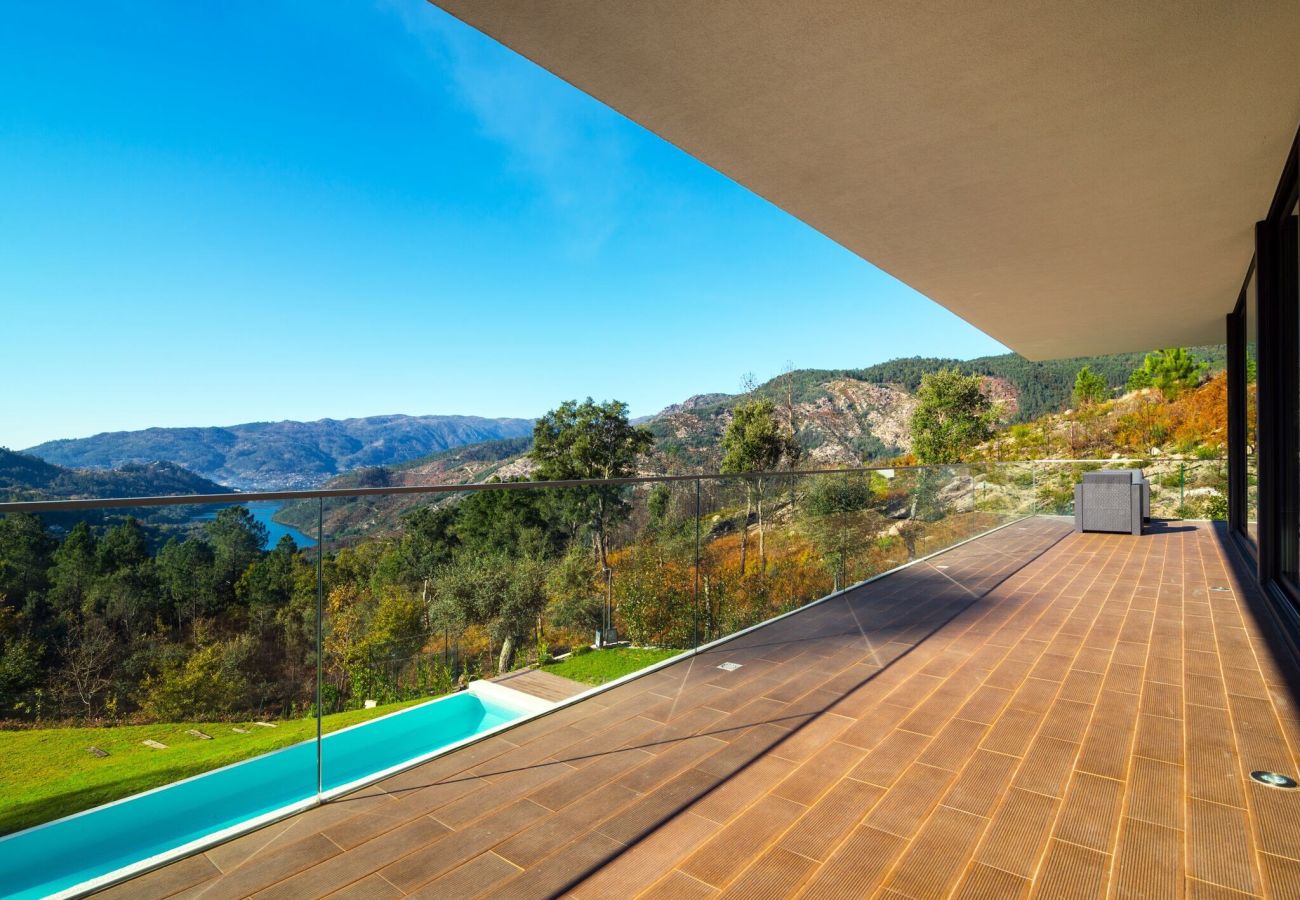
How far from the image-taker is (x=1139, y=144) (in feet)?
10.7

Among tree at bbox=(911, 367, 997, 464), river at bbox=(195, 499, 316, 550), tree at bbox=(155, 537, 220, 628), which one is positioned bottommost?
tree at bbox=(155, 537, 220, 628)

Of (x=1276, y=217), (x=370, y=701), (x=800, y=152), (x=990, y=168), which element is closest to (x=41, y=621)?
(x=370, y=701)

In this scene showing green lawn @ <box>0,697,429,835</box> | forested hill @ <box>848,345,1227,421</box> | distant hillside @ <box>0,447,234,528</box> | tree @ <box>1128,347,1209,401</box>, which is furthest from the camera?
forested hill @ <box>848,345,1227,421</box>

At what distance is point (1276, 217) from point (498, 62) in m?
33.7

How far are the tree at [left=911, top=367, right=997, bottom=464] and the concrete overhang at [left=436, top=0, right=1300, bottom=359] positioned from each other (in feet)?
56.4

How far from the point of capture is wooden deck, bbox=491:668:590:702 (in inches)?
111

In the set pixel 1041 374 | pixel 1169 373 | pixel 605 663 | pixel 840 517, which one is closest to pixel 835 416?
pixel 1041 374

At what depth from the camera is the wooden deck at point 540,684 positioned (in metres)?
2.81

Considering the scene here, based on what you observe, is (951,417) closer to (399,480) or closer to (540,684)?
(540,684)

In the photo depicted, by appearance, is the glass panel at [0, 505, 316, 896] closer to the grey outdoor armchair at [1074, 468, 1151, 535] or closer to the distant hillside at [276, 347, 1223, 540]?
the grey outdoor armchair at [1074, 468, 1151, 535]

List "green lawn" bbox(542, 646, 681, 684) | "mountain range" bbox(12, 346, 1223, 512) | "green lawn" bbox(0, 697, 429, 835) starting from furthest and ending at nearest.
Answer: "mountain range" bbox(12, 346, 1223, 512) → "green lawn" bbox(542, 646, 681, 684) → "green lawn" bbox(0, 697, 429, 835)

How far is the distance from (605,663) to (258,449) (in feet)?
212

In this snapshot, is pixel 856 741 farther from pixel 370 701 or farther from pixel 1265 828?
pixel 370 701

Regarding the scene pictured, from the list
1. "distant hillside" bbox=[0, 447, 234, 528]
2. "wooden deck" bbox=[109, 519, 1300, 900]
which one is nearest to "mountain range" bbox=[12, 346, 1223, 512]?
"distant hillside" bbox=[0, 447, 234, 528]
